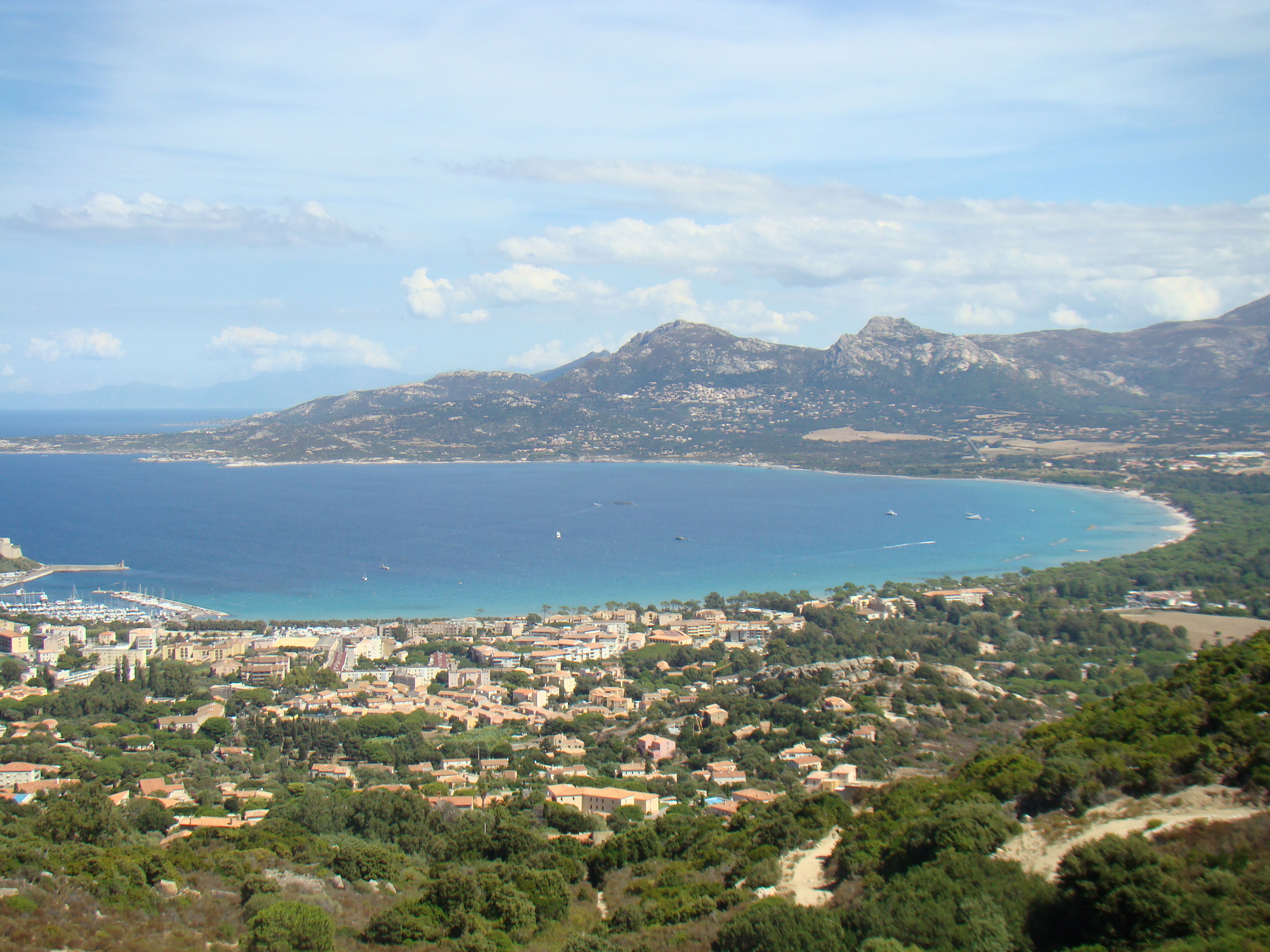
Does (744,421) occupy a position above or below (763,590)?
above

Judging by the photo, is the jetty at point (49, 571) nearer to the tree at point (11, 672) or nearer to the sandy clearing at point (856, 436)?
the tree at point (11, 672)

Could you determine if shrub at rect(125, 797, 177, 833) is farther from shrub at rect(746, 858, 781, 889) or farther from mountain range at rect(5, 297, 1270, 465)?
mountain range at rect(5, 297, 1270, 465)

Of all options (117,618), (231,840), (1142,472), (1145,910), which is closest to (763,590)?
(117,618)

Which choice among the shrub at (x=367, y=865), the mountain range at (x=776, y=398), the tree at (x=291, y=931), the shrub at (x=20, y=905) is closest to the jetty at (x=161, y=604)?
the shrub at (x=367, y=865)

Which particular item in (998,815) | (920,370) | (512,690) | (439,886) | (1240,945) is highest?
(920,370)

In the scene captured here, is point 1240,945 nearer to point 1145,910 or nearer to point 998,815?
point 1145,910

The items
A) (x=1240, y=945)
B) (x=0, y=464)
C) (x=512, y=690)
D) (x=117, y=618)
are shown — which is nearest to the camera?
(x=1240, y=945)

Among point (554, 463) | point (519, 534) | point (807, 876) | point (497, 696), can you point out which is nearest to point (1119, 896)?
point (807, 876)
